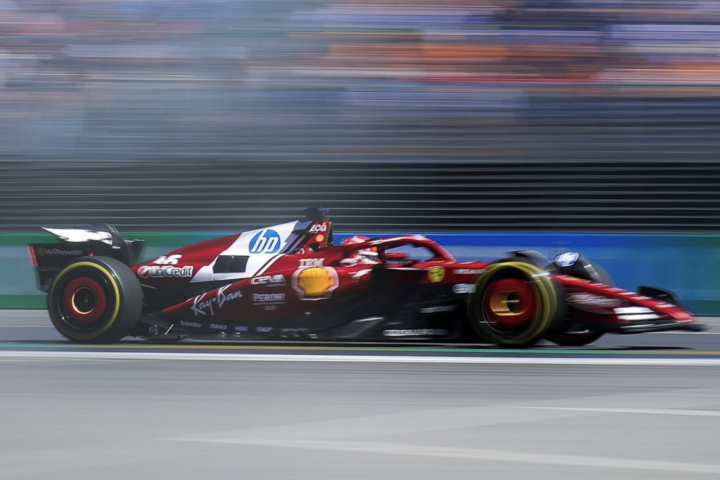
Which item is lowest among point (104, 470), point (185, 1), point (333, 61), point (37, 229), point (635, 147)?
point (104, 470)

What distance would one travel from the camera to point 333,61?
12.1m

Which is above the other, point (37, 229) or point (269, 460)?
point (37, 229)

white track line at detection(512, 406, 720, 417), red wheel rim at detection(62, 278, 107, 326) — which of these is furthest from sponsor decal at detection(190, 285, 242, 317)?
white track line at detection(512, 406, 720, 417)

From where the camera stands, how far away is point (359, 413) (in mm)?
4539

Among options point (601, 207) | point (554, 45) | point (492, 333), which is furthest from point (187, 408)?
point (554, 45)

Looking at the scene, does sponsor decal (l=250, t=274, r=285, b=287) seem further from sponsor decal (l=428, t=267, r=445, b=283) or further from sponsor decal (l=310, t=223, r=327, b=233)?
sponsor decal (l=428, t=267, r=445, b=283)

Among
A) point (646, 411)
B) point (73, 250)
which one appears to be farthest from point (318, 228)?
point (646, 411)

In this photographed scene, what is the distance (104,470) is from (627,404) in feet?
Result: 8.16

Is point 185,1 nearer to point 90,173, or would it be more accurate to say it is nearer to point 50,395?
point 90,173

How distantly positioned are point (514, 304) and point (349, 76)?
5.74m

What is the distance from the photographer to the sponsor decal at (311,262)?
7.25 meters

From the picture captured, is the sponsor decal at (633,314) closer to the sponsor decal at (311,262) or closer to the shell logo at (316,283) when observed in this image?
the shell logo at (316,283)

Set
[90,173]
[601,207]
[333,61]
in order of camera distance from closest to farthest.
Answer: [601,207] → [90,173] → [333,61]

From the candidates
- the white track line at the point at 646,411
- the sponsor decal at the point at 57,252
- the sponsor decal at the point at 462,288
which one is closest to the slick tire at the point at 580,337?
the sponsor decal at the point at 462,288
